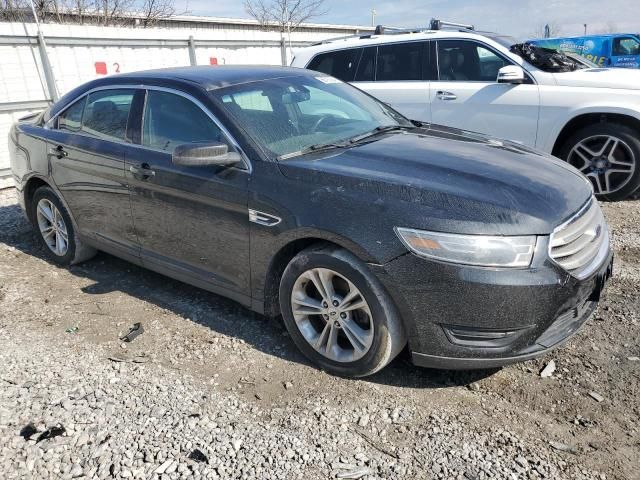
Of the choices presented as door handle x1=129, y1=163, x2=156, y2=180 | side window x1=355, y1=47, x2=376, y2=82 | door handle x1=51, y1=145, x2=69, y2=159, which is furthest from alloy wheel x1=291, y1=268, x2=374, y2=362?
side window x1=355, y1=47, x2=376, y2=82

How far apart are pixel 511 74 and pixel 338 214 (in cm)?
408

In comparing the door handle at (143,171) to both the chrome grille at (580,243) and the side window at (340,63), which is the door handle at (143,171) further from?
the side window at (340,63)

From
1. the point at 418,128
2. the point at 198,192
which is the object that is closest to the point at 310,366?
the point at 198,192

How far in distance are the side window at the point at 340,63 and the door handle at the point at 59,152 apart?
12.8 feet

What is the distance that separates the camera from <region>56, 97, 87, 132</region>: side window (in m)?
4.43

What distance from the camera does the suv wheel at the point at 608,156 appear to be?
557cm

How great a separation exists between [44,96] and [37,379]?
689 centimetres

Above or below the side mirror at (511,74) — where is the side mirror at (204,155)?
below

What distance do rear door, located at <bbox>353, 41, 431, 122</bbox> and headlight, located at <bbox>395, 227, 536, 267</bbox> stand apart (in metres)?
4.54

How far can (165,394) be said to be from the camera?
9.61ft

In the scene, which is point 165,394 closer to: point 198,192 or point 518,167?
point 198,192

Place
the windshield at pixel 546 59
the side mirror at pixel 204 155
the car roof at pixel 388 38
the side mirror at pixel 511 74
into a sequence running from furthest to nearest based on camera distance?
1. the car roof at pixel 388 38
2. the windshield at pixel 546 59
3. the side mirror at pixel 511 74
4. the side mirror at pixel 204 155

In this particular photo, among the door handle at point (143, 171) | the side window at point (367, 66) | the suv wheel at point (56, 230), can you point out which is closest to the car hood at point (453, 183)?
the door handle at point (143, 171)

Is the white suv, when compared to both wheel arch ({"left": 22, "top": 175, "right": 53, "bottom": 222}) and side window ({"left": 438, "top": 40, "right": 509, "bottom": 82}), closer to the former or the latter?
side window ({"left": 438, "top": 40, "right": 509, "bottom": 82})
